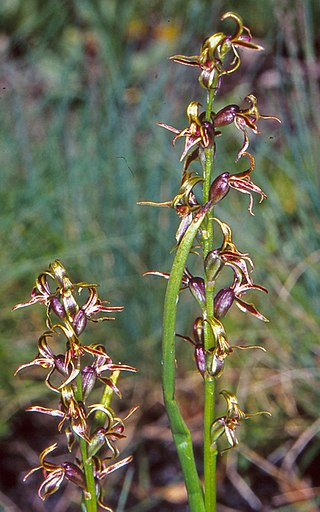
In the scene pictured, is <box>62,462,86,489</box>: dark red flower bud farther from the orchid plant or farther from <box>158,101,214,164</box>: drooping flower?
<box>158,101,214,164</box>: drooping flower

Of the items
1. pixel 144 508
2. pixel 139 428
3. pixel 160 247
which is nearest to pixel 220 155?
pixel 160 247

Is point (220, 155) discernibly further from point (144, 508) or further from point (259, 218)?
point (144, 508)

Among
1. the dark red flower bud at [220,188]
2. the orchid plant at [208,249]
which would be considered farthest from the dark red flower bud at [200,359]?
the dark red flower bud at [220,188]

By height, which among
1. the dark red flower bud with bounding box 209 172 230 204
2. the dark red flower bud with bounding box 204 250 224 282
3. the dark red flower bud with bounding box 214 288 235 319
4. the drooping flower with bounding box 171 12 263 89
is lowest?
the dark red flower bud with bounding box 214 288 235 319

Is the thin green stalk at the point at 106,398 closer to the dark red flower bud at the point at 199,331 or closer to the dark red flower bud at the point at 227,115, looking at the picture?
the dark red flower bud at the point at 199,331

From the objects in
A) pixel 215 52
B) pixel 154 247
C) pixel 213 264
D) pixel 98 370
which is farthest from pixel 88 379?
pixel 154 247

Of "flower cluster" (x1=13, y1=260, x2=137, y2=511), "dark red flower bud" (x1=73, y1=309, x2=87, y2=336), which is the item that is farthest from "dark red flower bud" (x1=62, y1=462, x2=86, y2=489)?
"dark red flower bud" (x1=73, y1=309, x2=87, y2=336)

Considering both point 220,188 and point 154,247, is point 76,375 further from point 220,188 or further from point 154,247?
point 154,247
